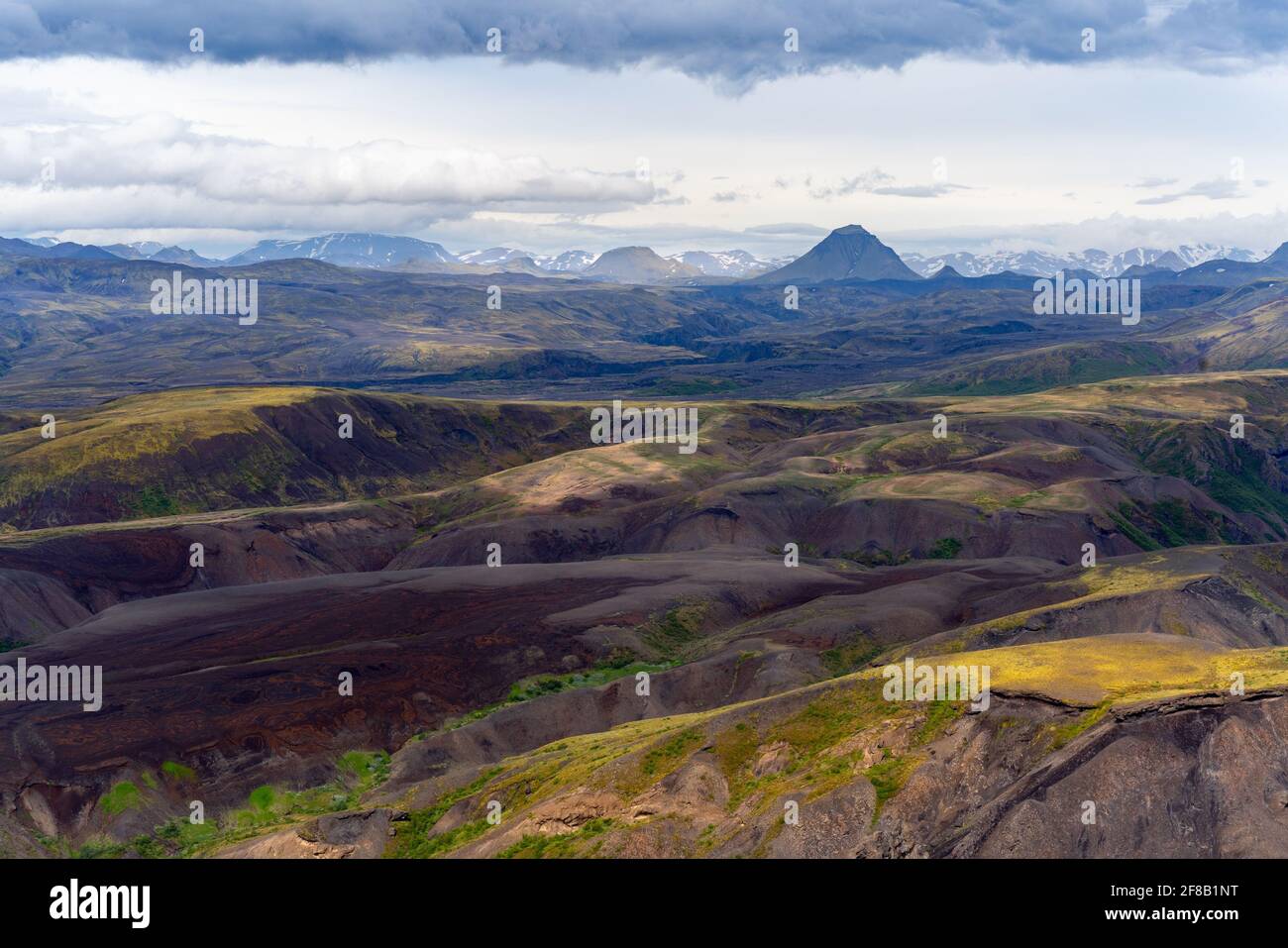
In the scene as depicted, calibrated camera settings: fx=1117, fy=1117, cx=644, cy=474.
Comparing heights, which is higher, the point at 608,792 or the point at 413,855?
the point at 608,792

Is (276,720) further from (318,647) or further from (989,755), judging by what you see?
(989,755)

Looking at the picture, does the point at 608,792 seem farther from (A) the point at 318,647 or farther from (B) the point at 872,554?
(B) the point at 872,554

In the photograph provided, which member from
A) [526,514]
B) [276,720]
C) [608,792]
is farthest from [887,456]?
[608,792]

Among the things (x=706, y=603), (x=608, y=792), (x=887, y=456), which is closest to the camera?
(x=608, y=792)

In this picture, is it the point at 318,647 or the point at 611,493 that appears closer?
the point at 318,647
